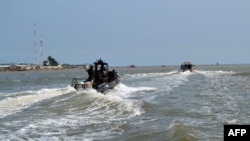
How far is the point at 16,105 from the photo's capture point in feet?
78.3

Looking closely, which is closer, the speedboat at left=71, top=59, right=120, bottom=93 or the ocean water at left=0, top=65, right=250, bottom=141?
the ocean water at left=0, top=65, right=250, bottom=141

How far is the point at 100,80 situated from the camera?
1286 inches

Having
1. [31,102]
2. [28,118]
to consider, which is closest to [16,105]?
[31,102]

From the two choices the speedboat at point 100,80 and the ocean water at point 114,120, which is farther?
the speedboat at point 100,80

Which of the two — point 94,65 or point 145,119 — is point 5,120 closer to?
point 145,119

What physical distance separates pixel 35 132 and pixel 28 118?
Answer: 12.7 feet

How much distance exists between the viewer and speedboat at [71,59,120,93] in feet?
98.0

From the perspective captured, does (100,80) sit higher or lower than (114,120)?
higher

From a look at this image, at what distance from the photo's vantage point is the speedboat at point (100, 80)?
98.0ft

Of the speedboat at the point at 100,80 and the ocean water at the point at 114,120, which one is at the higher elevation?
the speedboat at the point at 100,80

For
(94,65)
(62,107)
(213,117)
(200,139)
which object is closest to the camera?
(200,139)

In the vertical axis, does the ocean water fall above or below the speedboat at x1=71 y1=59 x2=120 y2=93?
below

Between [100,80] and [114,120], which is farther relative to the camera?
[100,80]

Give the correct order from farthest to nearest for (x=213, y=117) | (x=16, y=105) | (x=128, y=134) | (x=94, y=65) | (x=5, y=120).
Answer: (x=94, y=65), (x=16, y=105), (x=5, y=120), (x=213, y=117), (x=128, y=134)
